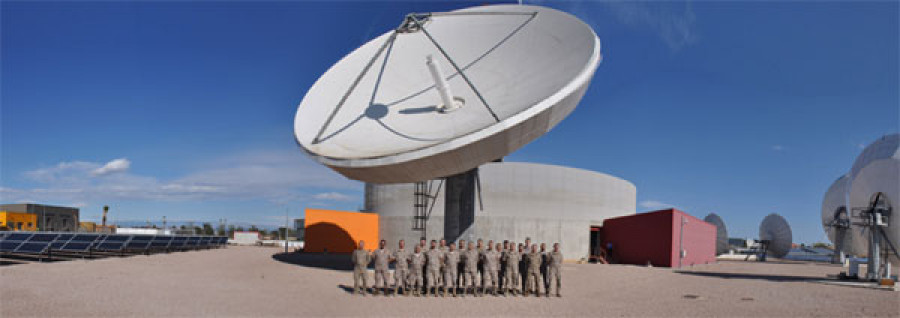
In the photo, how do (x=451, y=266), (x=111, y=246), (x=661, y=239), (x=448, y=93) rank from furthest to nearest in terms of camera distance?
(x=661, y=239) → (x=111, y=246) → (x=448, y=93) → (x=451, y=266)

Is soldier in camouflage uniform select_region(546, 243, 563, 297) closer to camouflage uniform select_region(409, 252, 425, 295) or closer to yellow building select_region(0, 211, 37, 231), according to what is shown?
camouflage uniform select_region(409, 252, 425, 295)

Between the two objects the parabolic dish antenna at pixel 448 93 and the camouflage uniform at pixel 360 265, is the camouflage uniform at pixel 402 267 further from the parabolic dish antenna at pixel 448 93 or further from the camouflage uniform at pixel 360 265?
the parabolic dish antenna at pixel 448 93

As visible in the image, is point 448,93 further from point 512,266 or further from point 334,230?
point 334,230

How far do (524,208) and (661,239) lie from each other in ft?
42.0

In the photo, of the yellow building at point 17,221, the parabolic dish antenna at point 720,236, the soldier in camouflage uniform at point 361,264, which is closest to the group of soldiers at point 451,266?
the soldier in camouflage uniform at point 361,264

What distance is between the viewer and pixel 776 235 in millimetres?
51844

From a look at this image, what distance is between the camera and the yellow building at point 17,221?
1994 inches

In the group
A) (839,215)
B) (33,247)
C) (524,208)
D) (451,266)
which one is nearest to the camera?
(451,266)

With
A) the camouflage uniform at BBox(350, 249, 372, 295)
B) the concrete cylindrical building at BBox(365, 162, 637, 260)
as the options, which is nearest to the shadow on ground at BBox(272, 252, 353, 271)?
the camouflage uniform at BBox(350, 249, 372, 295)

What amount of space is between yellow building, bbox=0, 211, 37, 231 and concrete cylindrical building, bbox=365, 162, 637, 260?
1337 inches

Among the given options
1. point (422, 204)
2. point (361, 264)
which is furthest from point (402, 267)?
point (422, 204)

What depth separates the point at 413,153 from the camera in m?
15.3

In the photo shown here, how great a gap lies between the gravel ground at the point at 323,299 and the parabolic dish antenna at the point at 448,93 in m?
4.00

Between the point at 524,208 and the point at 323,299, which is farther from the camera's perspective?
the point at 524,208
